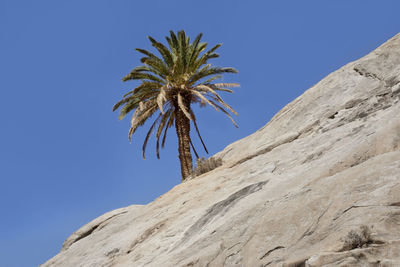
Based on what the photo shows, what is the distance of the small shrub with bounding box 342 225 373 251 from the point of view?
425 cm

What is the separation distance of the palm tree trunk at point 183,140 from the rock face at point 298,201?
5994 millimetres

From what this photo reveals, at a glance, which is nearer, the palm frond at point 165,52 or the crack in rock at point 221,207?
the crack in rock at point 221,207

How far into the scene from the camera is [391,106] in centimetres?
842

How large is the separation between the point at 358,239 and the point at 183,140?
1707 cm

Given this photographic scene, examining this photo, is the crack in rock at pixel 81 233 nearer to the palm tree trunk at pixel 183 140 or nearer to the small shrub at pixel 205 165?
the small shrub at pixel 205 165

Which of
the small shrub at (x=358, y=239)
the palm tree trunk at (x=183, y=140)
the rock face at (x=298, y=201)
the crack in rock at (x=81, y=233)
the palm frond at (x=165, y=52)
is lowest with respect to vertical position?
the small shrub at (x=358, y=239)

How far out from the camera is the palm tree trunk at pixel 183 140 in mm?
20639

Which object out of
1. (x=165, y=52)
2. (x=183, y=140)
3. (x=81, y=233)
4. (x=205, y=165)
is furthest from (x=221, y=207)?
(x=165, y=52)

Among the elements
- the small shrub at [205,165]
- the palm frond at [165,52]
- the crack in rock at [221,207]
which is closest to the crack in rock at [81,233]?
the small shrub at [205,165]

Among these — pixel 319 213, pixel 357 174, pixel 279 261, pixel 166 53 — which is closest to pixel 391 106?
pixel 357 174

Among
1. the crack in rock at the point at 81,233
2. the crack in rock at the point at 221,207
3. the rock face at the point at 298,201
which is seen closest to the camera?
the rock face at the point at 298,201

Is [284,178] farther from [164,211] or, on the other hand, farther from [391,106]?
[164,211]

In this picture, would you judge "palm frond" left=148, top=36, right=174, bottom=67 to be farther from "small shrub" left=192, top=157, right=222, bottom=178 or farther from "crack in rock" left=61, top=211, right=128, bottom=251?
"crack in rock" left=61, top=211, right=128, bottom=251

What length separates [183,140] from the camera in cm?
2114
